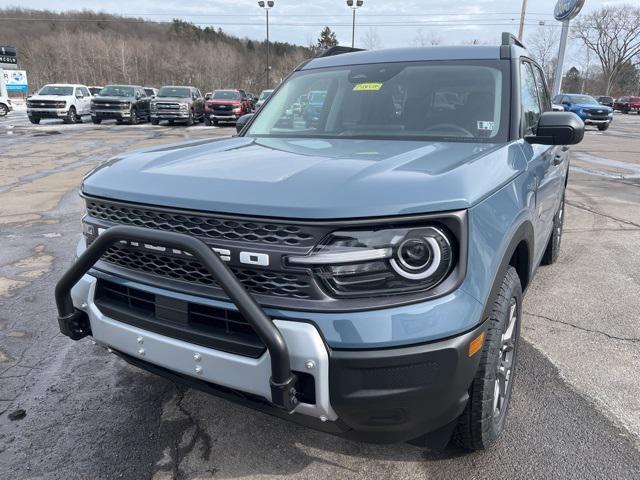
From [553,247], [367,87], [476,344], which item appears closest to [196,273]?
[476,344]

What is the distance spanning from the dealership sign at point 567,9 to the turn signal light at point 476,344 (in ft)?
83.2

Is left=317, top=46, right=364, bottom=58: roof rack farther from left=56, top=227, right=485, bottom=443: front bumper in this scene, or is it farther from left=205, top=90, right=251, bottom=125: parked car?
left=205, top=90, right=251, bottom=125: parked car

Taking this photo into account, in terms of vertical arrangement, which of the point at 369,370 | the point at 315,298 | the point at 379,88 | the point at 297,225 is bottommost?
the point at 369,370

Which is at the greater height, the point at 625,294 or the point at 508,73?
the point at 508,73

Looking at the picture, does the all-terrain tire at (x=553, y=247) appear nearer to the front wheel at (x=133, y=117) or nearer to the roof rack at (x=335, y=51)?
the roof rack at (x=335, y=51)

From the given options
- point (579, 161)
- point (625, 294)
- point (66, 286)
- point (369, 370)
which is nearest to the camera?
point (369, 370)

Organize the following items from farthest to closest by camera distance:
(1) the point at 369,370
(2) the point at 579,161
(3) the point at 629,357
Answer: (2) the point at 579,161
(3) the point at 629,357
(1) the point at 369,370

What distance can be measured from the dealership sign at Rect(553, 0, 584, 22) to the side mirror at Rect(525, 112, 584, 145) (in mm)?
23826

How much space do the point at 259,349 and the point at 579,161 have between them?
14260mm

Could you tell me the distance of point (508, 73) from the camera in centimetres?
296

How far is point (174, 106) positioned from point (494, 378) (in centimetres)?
2525

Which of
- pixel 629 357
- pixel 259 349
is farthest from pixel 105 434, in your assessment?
pixel 629 357

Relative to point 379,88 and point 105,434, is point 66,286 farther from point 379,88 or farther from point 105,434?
point 379,88

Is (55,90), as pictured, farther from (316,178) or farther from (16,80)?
(16,80)
